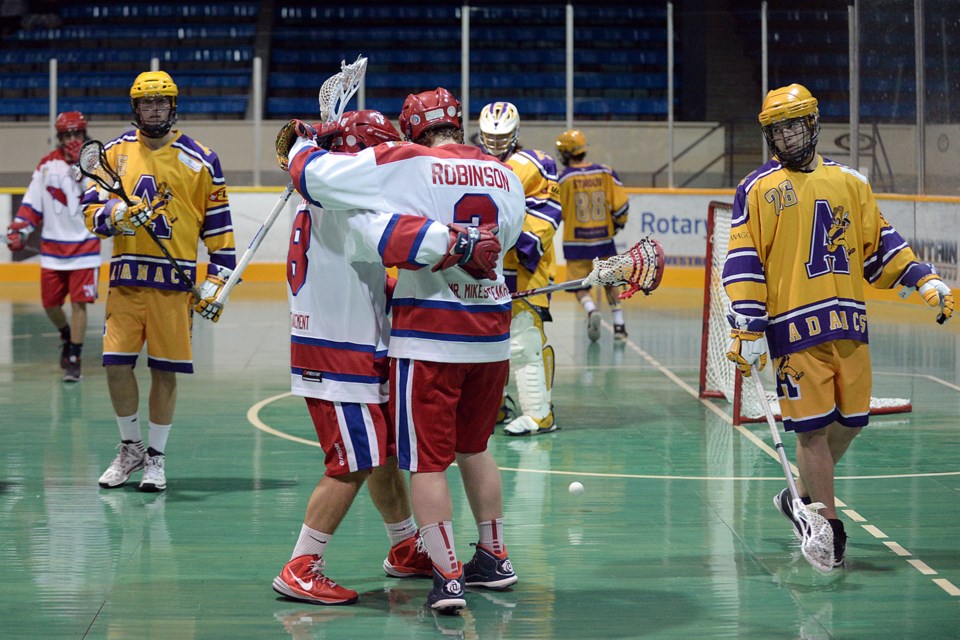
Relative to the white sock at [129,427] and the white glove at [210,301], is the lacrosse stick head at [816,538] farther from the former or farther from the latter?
the white sock at [129,427]

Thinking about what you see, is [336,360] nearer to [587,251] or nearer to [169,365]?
[169,365]

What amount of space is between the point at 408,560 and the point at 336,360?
796 mm

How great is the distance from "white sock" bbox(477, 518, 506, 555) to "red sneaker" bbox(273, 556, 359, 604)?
469 mm

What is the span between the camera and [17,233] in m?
9.34

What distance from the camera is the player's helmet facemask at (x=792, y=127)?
15.5 feet

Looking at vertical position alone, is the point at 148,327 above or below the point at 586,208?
below

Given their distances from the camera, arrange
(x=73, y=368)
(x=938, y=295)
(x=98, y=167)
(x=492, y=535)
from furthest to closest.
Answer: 1. (x=73, y=368)
2. (x=98, y=167)
3. (x=938, y=295)
4. (x=492, y=535)

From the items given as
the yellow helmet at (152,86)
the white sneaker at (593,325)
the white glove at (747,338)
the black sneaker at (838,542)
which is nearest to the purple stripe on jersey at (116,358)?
the yellow helmet at (152,86)

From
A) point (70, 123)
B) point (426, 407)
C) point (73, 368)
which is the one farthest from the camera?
point (70, 123)

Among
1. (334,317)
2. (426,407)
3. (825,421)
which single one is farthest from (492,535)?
(825,421)

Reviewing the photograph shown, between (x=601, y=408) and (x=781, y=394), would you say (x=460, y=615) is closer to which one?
(x=781, y=394)

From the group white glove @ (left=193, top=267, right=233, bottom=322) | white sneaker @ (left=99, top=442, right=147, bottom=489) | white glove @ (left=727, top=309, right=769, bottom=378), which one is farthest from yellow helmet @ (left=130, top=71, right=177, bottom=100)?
white glove @ (left=727, top=309, right=769, bottom=378)

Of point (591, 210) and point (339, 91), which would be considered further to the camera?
point (591, 210)

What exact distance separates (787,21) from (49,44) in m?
11.4
